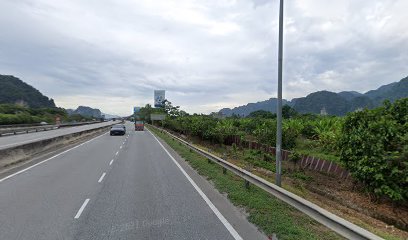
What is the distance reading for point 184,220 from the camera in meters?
7.42

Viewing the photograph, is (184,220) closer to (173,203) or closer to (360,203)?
(173,203)

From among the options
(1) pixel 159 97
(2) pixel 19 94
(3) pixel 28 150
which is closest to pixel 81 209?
(3) pixel 28 150

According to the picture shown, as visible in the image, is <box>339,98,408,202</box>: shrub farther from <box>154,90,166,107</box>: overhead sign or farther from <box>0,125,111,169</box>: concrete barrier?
<box>154,90,166,107</box>: overhead sign

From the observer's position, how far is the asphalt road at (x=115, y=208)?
6530 mm

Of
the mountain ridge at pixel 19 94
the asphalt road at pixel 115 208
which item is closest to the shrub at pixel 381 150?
the asphalt road at pixel 115 208

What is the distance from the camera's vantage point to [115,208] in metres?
8.40

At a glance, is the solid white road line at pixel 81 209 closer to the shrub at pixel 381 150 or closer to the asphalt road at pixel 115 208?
the asphalt road at pixel 115 208

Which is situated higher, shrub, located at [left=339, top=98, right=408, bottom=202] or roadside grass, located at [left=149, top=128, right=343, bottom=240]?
shrub, located at [left=339, top=98, right=408, bottom=202]

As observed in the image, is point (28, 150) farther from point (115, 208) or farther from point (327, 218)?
point (327, 218)

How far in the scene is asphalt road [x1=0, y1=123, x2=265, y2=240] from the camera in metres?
6.53

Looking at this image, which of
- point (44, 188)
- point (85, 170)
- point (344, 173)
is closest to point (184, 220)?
point (44, 188)

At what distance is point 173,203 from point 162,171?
6.19 metres

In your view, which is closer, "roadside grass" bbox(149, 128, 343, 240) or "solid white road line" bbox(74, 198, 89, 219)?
"roadside grass" bbox(149, 128, 343, 240)

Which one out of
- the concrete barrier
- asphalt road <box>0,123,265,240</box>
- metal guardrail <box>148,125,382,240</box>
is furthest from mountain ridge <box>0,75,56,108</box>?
metal guardrail <box>148,125,382,240</box>
